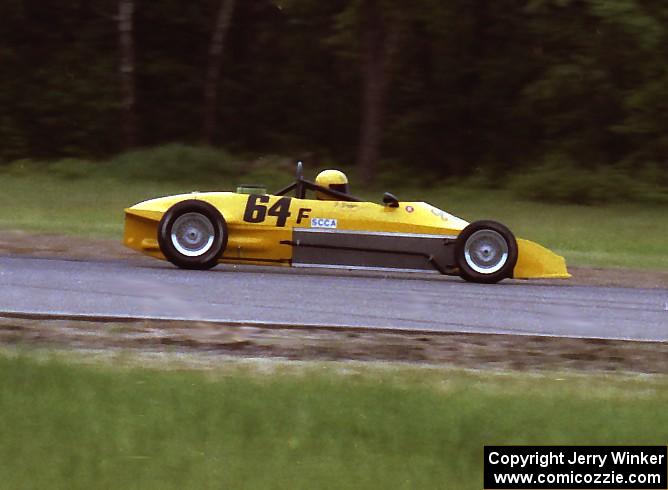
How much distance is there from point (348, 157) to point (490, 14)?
497 cm

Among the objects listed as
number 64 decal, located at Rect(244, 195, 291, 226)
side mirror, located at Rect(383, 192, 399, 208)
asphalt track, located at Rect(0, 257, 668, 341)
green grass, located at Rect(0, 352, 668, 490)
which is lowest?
green grass, located at Rect(0, 352, 668, 490)

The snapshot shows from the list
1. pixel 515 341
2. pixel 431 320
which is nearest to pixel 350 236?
pixel 431 320

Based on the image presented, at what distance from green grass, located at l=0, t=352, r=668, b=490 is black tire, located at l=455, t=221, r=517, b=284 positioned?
4.87m

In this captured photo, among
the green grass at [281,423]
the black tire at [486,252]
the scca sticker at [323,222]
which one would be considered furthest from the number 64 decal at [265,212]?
the green grass at [281,423]

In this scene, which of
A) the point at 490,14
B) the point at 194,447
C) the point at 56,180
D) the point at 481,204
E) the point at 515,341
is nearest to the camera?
the point at 194,447

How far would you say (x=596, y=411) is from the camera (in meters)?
7.06

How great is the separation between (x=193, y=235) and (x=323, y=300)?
225 centimetres

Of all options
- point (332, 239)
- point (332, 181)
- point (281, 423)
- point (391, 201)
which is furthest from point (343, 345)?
point (332, 181)

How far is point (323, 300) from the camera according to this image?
11.4m

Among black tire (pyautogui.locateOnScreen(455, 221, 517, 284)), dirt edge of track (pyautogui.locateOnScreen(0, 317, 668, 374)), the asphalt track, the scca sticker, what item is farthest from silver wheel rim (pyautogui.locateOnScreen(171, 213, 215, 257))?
dirt edge of track (pyautogui.locateOnScreen(0, 317, 668, 374))

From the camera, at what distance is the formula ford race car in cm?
1300

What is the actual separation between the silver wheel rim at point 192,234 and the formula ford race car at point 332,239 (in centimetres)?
1

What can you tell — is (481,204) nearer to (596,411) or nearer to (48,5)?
(48,5)

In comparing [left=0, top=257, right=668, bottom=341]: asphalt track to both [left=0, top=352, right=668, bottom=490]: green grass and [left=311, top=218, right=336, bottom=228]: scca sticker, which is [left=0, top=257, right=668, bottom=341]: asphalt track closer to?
[left=311, top=218, right=336, bottom=228]: scca sticker
